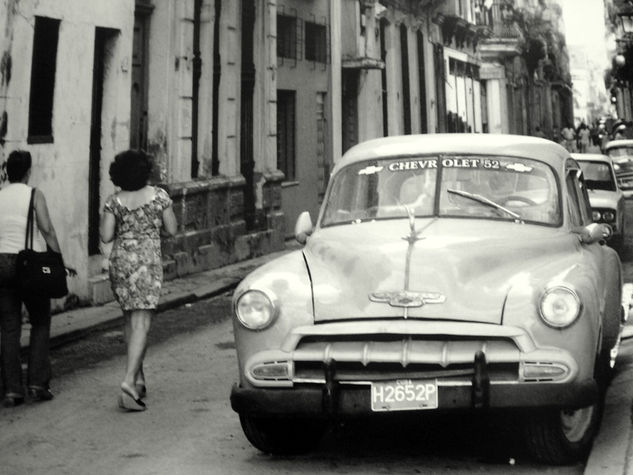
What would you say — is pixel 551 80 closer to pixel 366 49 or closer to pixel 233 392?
pixel 366 49

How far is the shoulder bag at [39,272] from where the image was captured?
873 centimetres

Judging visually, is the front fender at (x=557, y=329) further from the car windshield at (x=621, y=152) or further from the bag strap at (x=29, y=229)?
the car windshield at (x=621, y=152)

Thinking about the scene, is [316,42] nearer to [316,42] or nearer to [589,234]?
[316,42]

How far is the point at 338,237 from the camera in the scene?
7.59m

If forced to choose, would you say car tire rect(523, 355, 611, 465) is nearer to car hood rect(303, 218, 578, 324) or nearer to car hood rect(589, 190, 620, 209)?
car hood rect(303, 218, 578, 324)

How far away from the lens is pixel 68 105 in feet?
46.8

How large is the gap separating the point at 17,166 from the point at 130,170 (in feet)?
2.71

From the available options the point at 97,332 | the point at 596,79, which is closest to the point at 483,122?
the point at 97,332

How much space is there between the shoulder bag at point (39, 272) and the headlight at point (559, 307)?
374cm

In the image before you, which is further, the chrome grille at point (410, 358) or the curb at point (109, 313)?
the curb at point (109, 313)

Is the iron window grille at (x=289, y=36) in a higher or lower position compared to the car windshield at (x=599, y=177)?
higher

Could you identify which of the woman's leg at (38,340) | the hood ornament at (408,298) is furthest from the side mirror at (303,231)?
the woman's leg at (38,340)

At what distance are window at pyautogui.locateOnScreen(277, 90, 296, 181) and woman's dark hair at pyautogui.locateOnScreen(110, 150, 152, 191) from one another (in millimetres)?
15234

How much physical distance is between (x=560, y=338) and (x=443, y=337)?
23.5 inches
